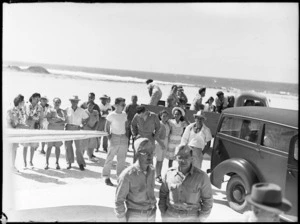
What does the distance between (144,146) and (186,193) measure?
0.62 m

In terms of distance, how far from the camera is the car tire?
15.9ft

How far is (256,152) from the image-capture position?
4.93 meters

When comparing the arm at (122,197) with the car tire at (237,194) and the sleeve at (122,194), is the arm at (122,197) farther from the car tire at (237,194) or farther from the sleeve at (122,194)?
the car tire at (237,194)

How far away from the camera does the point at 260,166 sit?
478 centimetres

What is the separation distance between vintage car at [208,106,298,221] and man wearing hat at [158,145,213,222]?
1378mm

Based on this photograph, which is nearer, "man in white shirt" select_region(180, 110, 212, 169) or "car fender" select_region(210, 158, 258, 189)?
"car fender" select_region(210, 158, 258, 189)

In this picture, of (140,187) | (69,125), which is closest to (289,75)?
(140,187)

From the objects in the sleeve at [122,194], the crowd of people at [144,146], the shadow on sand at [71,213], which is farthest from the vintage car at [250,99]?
the sleeve at [122,194]

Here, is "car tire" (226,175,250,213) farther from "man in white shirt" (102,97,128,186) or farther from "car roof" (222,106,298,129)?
"man in white shirt" (102,97,128,186)

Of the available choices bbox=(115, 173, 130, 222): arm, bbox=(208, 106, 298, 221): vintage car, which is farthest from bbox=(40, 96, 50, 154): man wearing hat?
bbox=(115, 173, 130, 222): arm

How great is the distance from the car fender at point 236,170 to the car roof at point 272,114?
725 mm

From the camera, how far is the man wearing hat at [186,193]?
3.26 metres

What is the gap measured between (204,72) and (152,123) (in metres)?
1.26

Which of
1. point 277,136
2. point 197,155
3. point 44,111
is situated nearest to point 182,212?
point 277,136
